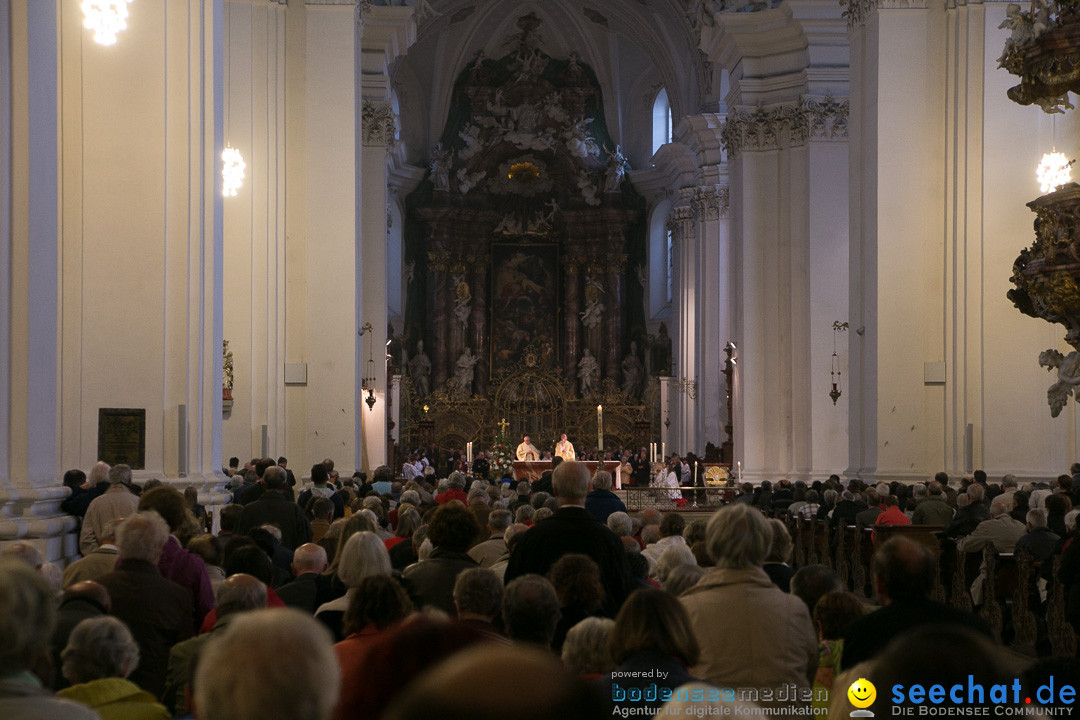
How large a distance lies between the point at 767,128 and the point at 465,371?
2011 cm

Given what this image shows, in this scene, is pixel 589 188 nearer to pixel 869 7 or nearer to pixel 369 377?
pixel 369 377

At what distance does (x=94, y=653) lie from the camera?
4.50 metres

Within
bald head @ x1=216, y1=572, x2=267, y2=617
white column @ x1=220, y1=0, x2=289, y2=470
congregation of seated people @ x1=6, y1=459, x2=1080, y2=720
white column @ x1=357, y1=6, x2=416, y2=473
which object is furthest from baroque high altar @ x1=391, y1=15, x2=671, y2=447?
bald head @ x1=216, y1=572, x2=267, y2=617

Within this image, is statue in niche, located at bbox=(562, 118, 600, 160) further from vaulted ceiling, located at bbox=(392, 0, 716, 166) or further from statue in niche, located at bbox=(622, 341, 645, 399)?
statue in niche, located at bbox=(622, 341, 645, 399)

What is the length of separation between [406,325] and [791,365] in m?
20.8

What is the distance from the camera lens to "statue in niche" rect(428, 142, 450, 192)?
4544cm

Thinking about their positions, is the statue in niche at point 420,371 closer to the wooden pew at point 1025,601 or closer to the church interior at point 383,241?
the church interior at point 383,241

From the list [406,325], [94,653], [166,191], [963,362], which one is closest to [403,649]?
[94,653]

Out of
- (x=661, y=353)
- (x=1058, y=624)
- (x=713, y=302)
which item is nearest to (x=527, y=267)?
(x=661, y=353)

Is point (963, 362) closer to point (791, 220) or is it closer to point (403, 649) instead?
point (791, 220)

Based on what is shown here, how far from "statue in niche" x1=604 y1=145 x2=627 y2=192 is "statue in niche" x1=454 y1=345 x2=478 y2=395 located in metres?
7.35

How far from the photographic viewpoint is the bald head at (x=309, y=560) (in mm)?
7566

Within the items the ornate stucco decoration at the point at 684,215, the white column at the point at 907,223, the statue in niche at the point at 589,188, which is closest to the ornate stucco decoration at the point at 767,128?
the white column at the point at 907,223

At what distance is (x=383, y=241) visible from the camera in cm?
2891
